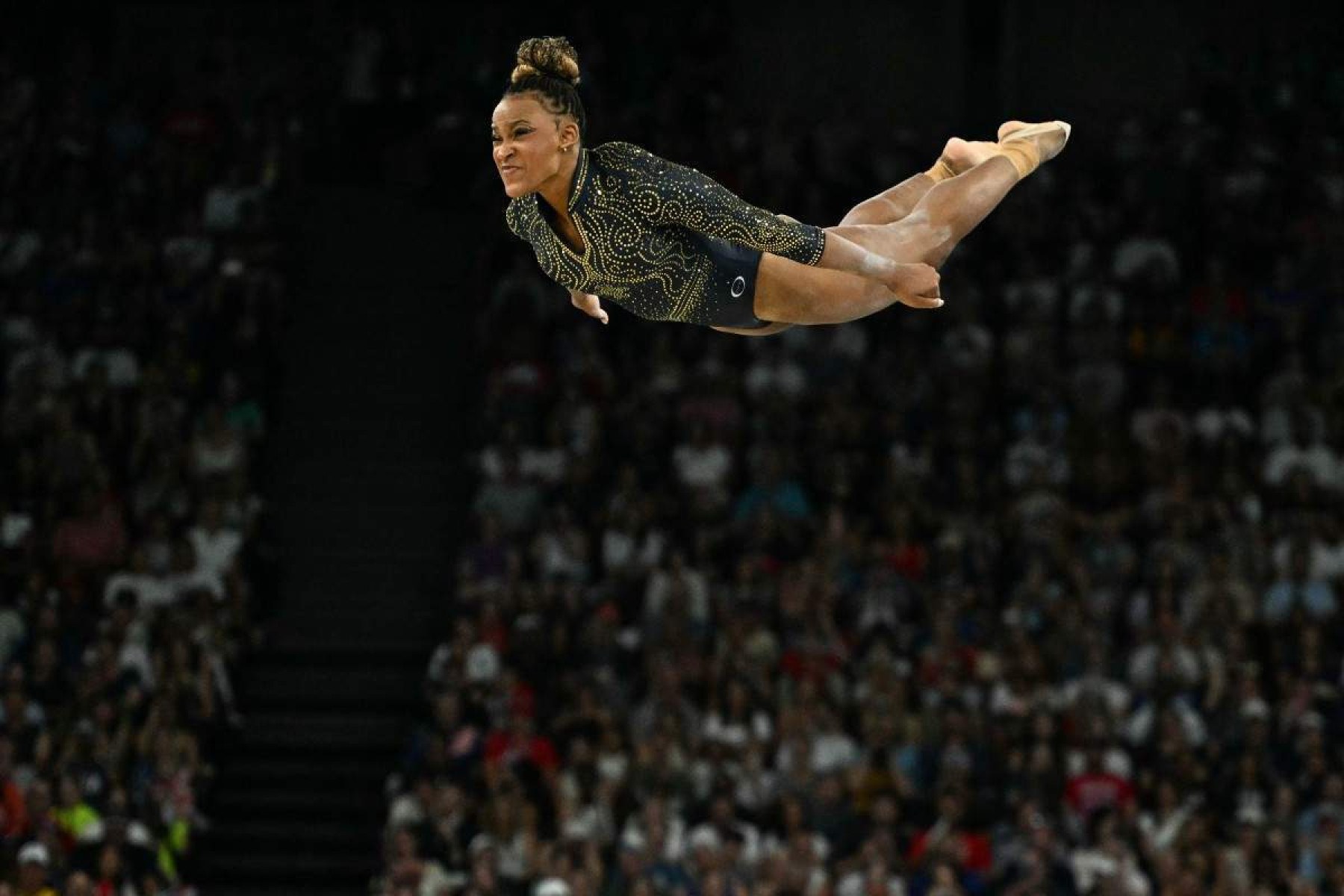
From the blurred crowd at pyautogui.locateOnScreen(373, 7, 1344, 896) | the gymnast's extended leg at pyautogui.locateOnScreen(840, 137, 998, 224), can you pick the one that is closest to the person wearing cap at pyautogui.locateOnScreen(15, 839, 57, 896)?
the blurred crowd at pyautogui.locateOnScreen(373, 7, 1344, 896)

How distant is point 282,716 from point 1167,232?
7.41 meters

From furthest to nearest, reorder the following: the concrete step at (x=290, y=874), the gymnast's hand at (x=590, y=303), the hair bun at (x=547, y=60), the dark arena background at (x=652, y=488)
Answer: the concrete step at (x=290, y=874) < the dark arena background at (x=652, y=488) < the gymnast's hand at (x=590, y=303) < the hair bun at (x=547, y=60)

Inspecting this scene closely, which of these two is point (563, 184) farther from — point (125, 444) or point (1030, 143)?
point (125, 444)

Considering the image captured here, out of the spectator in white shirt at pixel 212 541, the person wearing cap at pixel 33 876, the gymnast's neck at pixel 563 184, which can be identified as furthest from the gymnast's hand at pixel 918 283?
the spectator in white shirt at pixel 212 541

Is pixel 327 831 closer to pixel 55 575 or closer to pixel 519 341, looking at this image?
pixel 55 575

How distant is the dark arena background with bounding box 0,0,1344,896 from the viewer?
1181 centimetres

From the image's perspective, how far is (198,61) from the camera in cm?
1798

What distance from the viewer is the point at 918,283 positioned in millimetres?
6293

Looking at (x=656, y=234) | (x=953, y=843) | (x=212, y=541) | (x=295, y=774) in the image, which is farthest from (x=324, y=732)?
(x=656, y=234)

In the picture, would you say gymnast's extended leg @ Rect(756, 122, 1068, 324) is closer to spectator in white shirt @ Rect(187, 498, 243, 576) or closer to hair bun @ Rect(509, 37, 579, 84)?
hair bun @ Rect(509, 37, 579, 84)

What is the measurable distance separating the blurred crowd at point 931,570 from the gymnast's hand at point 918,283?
552 centimetres

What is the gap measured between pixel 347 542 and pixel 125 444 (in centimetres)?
169

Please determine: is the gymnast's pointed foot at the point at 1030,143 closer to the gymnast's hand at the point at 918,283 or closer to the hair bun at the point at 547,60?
the gymnast's hand at the point at 918,283

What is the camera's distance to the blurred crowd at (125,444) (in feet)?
38.8
